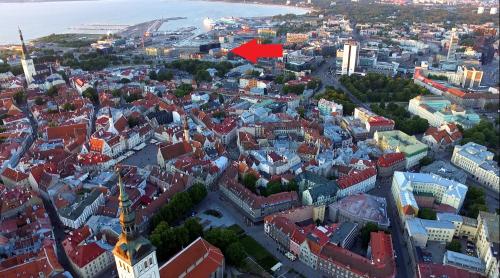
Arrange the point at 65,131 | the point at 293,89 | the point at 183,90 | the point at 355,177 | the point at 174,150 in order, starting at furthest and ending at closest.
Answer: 1. the point at 293,89
2. the point at 183,90
3. the point at 65,131
4. the point at 174,150
5. the point at 355,177

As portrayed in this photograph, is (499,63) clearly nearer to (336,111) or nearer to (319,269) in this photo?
(336,111)

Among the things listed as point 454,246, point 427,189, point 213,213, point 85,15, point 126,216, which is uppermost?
point 126,216

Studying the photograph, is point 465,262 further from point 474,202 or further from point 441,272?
point 474,202

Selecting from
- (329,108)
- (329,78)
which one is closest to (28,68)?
(329,108)

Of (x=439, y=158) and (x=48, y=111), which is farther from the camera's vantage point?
(x=48, y=111)

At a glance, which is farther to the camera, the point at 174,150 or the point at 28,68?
the point at 28,68

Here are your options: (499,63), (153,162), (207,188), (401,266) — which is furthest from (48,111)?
(499,63)
